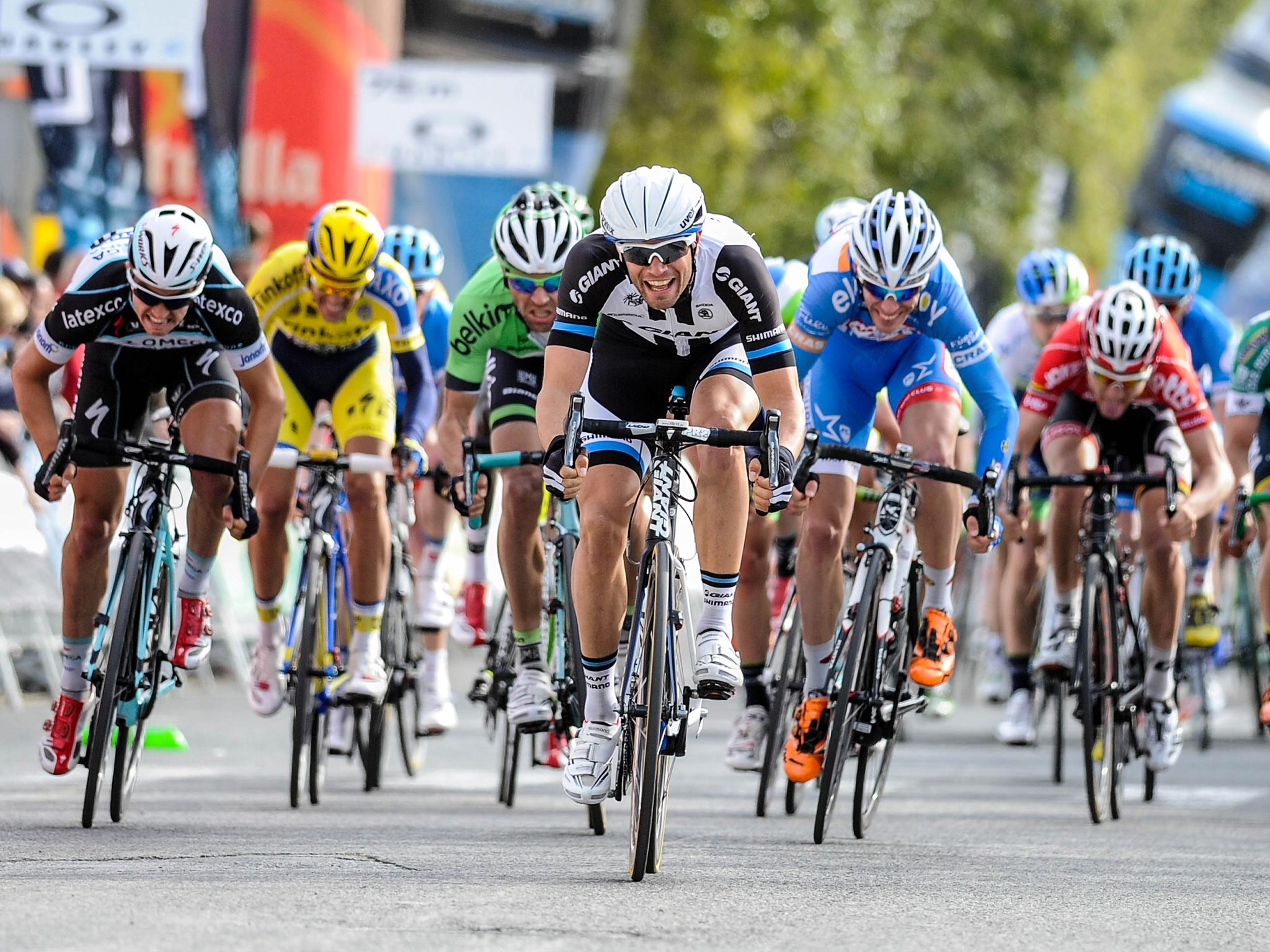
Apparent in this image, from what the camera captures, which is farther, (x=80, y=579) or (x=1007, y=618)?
(x=1007, y=618)

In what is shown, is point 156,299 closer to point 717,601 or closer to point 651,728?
point 717,601

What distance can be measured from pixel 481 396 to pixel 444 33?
1754 centimetres

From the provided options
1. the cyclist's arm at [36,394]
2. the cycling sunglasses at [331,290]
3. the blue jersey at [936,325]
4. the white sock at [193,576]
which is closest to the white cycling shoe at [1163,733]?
the blue jersey at [936,325]

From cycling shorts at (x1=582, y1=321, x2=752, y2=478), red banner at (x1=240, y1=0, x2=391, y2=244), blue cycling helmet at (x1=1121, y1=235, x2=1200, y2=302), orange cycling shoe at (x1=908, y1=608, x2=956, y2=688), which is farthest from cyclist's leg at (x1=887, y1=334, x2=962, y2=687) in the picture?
red banner at (x1=240, y1=0, x2=391, y2=244)

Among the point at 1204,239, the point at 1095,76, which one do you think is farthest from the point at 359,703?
the point at 1095,76

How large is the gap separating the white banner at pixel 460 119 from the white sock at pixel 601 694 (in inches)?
469

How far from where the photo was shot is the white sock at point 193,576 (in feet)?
29.9

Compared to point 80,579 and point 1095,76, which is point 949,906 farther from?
point 1095,76

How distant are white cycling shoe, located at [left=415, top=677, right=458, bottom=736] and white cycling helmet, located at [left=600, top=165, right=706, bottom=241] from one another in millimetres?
4266

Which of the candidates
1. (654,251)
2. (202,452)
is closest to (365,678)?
(202,452)

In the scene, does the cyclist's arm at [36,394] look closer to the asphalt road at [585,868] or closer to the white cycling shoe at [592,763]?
the asphalt road at [585,868]

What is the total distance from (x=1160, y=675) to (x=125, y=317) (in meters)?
4.94

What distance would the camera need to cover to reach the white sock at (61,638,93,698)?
346 inches

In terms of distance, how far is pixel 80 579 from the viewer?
348 inches
